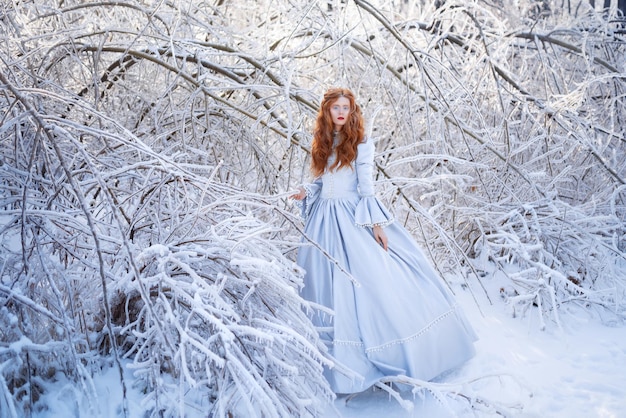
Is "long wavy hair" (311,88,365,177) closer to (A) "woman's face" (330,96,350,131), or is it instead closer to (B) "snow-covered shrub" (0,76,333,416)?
(A) "woman's face" (330,96,350,131)

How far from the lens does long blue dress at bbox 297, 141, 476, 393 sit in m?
2.50

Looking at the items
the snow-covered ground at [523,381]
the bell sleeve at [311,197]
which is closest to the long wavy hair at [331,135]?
the bell sleeve at [311,197]

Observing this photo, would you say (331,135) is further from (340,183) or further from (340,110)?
(340,183)

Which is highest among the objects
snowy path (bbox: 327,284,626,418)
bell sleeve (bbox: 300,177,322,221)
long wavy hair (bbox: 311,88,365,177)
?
long wavy hair (bbox: 311,88,365,177)

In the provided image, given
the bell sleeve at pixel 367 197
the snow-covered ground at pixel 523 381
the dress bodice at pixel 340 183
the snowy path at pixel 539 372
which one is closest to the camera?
the snow-covered ground at pixel 523 381

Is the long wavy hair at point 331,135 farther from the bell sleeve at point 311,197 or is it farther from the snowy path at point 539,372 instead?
the snowy path at point 539,372

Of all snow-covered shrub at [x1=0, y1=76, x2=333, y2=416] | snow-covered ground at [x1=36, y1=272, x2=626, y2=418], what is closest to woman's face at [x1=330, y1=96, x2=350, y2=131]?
snow-covered shrub at [x1=0, y1=76, x2=333, y2=416]

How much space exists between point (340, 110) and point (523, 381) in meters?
1.54

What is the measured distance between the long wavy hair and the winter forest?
14 centimetres

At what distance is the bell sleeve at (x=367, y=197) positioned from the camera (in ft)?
8.78

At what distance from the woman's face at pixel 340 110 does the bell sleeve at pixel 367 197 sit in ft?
0.49

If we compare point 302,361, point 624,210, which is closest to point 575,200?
point 624,210

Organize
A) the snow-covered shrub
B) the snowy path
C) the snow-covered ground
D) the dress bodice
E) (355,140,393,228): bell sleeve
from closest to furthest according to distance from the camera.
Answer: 1. the snow-covered shrub
2. the snow-covered ground
3. the snowy path
4. (355,140,393,228): bell sleeve
5. the dress bodice

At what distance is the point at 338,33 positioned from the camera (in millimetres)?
3176
